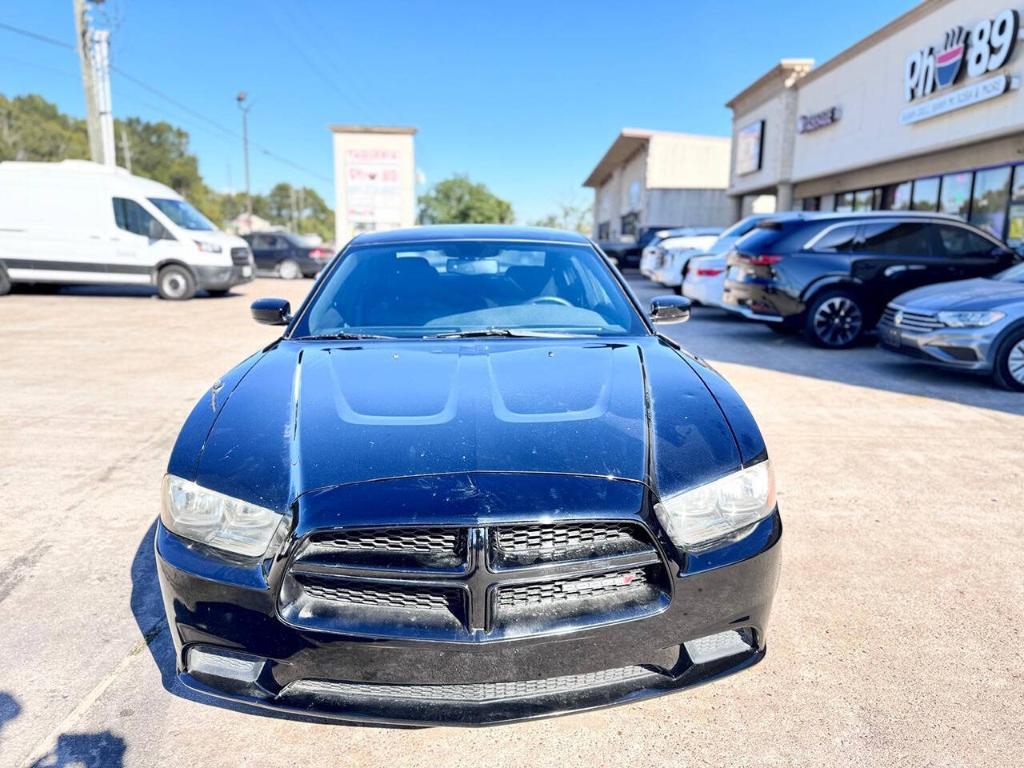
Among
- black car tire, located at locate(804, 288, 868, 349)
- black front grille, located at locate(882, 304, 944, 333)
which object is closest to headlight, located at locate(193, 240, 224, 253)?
black car tire, located at locate(804, 288, 868, 349)

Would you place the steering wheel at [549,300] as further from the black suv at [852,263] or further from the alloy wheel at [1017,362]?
the black suv at [852,263]

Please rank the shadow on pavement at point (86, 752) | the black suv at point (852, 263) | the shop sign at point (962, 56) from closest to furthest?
the shadow on pavement at point (86, 752) < the black suv at point (852, 263) < the shop sign at point (962, 56)

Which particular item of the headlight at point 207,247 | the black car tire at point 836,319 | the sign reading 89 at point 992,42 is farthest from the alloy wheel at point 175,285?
the sign reading 89 at point 992,42

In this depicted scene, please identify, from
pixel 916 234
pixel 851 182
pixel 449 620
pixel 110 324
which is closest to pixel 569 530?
pixel 449 620

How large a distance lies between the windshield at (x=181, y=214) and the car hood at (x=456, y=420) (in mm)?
13608

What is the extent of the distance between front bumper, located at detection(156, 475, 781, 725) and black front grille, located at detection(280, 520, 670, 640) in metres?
0.03

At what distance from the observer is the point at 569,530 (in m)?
1.78

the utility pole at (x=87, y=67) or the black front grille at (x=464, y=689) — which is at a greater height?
the utility pole at (x=87, y=67)

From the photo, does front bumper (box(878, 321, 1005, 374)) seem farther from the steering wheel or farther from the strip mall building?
the strip mall building

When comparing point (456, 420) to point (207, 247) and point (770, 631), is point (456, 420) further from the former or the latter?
point (207, 247)

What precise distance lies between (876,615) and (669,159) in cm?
3640

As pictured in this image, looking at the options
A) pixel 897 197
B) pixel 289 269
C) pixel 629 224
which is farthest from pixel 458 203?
pixel 897 197

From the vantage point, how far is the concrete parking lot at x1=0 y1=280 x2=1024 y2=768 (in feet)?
6.68

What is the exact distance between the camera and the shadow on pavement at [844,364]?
654cm
